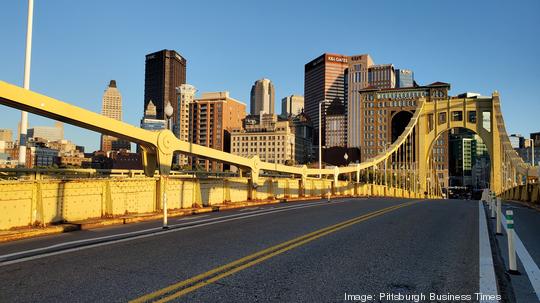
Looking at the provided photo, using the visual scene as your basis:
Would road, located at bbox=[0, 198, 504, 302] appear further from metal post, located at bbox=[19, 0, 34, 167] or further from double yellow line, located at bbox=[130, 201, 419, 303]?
metal post, located at bbox=[19, 0, 34, 167]

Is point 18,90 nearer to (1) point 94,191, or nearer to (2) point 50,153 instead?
(1) point 94,191

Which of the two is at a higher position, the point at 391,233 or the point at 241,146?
the point at 241,146

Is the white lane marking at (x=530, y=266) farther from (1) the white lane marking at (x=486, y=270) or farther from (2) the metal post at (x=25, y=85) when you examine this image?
(2) the metal post at (x=25, y=85)

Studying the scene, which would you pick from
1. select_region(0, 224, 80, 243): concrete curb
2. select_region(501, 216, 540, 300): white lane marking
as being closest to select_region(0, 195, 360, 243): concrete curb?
select_region(0, 224, 80, 243): concrete curb

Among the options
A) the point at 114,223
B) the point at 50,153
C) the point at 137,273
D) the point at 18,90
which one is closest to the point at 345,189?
the point at 114,223

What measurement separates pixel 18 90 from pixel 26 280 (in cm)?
710

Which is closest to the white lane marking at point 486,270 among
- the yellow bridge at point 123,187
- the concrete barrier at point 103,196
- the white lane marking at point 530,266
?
the white lane marking at point 530,266

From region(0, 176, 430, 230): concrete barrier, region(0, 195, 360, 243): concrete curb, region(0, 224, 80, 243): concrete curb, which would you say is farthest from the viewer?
region(0, 176, 430, 230): concrete barrier

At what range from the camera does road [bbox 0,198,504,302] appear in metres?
5.20

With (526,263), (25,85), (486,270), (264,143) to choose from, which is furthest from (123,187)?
(264,143)

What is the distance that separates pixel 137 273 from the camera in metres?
6.10

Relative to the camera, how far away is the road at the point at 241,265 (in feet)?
17.0

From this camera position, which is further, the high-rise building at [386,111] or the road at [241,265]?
the high-rise building at [386,111]

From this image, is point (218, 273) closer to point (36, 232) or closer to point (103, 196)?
point (36, 232)
